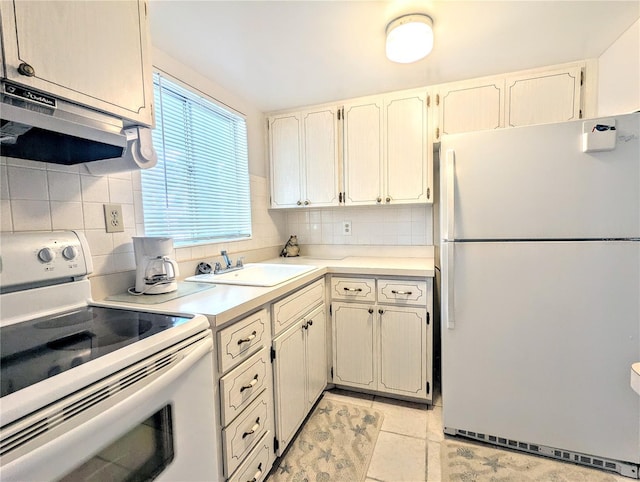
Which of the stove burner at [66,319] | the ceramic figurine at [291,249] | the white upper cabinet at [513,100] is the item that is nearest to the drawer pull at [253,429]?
the stove burner at [66,319]

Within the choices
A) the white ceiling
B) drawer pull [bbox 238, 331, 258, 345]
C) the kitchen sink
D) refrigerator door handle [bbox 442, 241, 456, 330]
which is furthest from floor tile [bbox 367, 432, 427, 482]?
the white ceiling

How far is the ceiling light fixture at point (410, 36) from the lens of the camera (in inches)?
53.7

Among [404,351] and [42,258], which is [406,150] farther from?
[42,258]

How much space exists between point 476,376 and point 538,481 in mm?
479

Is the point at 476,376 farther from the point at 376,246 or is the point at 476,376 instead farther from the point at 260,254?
the point at 260,254

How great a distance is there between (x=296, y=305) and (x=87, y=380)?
3.57 feet

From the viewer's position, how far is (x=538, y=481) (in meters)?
1.40

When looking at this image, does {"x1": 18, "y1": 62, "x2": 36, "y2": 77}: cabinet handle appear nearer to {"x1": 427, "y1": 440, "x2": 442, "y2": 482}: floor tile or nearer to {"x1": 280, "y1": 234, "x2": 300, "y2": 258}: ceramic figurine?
{"x1": 280, "y1": 234, "x2": 300, "y2": 258}: ceramic figurine

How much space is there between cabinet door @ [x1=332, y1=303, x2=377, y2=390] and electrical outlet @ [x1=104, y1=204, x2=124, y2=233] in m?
1.33

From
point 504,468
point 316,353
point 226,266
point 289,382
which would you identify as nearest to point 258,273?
point 226,266

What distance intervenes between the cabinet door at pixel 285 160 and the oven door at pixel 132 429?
1.66m

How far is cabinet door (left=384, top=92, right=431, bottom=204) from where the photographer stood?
2105 millimetres

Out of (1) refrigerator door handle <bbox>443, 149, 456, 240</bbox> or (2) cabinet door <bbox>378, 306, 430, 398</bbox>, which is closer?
(1) refrigerator door handle <bbox>443, 149, 456, 240</bbox>

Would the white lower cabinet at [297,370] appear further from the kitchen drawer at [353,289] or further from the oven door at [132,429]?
the oven door at [132,429]
